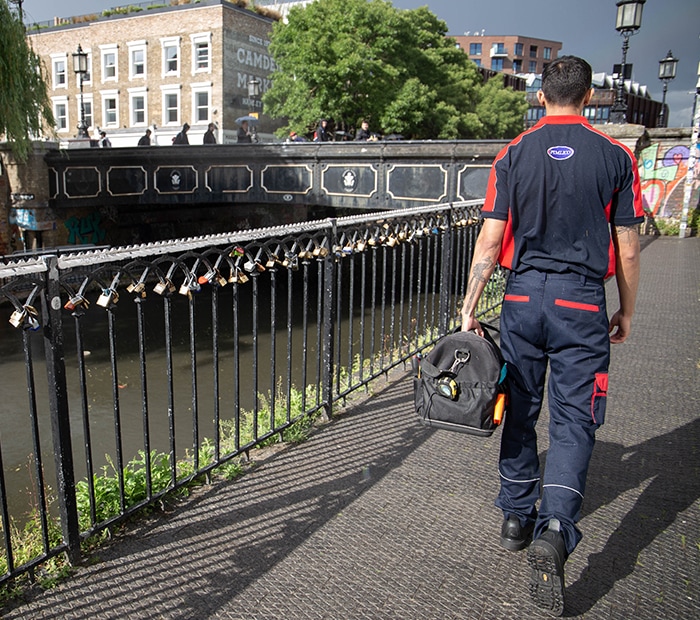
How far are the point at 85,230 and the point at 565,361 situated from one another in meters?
23.7

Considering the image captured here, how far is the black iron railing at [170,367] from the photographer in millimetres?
2961

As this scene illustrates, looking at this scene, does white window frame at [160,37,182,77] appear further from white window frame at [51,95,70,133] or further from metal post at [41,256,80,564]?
metal post at [41,256,80,564]

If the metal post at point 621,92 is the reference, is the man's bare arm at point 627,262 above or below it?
below

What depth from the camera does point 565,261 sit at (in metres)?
2.84

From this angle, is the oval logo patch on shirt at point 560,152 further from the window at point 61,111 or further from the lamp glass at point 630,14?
the window at point 61,111

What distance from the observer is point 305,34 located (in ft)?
106

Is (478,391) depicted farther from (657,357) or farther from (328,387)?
(657,357)

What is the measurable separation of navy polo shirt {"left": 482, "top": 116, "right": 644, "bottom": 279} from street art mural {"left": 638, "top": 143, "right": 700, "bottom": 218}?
20815mm

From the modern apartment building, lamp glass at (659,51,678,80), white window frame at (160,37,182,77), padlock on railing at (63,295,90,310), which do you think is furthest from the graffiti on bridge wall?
the modern apartment building

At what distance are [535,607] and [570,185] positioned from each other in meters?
1.76

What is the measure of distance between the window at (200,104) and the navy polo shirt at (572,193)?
3968 cm

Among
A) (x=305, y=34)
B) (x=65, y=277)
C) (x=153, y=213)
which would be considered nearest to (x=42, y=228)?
(x=153, y=213)

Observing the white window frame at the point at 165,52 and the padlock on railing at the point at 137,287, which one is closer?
the padlock on railing at the point at 137,287

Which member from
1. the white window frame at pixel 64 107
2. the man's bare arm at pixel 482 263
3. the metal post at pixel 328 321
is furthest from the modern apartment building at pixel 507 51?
the man's bare arm at pixel 482 263
